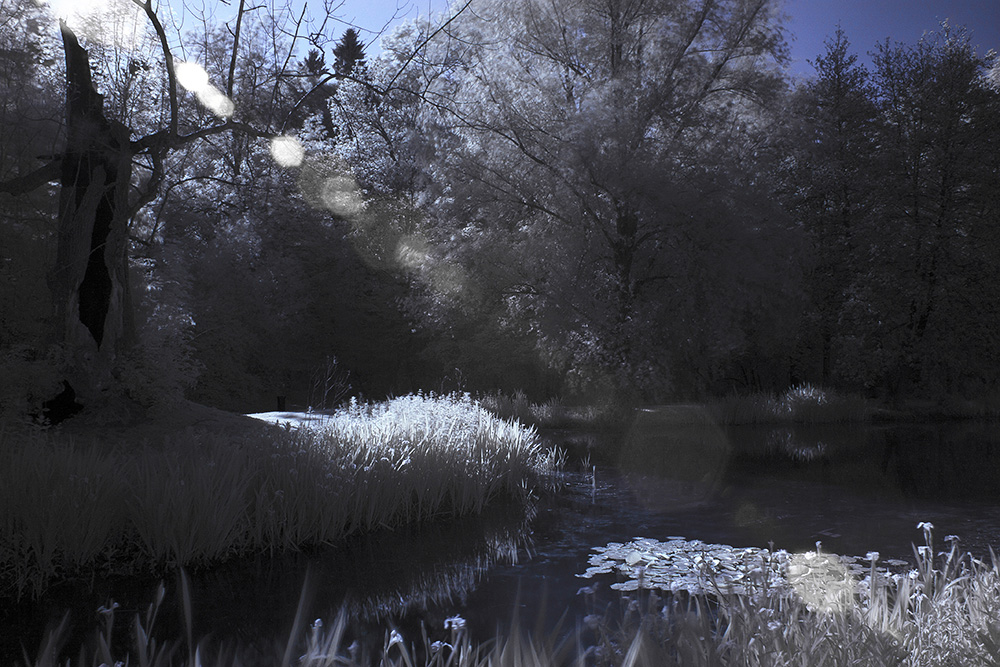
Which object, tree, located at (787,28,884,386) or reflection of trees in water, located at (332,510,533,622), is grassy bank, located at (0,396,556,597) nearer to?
reflection of trees in water, located at (332,510,533,622)

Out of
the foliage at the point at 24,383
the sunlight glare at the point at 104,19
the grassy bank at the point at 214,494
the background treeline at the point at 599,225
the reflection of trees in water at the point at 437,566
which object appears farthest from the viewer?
the background treeline at the point at 599,225

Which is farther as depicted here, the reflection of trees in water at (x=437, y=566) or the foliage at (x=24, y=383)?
the foliage at (x=24, y=383)

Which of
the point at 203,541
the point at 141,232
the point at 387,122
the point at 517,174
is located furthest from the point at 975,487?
the point at 387,122

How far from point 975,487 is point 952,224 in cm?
1259

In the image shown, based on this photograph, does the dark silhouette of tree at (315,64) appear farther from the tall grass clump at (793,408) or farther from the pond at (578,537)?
the tall grass clump at (793,408)

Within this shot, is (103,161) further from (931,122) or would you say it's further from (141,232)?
(931,122)

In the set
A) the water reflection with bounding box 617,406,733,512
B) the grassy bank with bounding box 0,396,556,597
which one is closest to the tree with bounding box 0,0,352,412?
the grassy bank with bounding box 0,396,556,597

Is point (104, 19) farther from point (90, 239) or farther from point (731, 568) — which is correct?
point (731, 568)

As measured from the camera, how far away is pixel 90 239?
9617 mm

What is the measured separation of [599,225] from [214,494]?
12.2m

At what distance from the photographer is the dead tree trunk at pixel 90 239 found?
30.6 feet

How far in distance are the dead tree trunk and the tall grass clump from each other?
40.4 ft

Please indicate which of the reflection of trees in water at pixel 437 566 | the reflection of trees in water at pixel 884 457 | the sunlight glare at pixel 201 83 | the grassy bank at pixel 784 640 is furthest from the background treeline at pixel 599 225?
the grassy bank at pixel 784 640

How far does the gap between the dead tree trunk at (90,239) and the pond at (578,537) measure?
486cm
